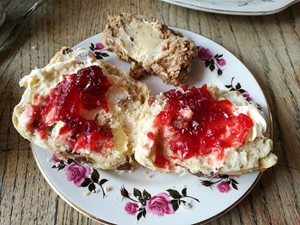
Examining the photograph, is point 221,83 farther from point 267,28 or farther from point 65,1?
point 65,1

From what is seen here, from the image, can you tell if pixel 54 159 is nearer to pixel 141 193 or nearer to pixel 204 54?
pixel 141 193

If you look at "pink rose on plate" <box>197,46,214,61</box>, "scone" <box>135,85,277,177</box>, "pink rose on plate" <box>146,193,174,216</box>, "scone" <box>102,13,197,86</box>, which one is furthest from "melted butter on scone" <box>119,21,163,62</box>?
"pink rose on plate" <box>146,193,174,216</box>

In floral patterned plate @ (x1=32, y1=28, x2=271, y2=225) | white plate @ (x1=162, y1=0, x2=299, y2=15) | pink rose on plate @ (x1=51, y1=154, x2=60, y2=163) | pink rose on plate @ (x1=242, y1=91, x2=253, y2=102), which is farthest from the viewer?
white plate @ (x1=162, y1=0, x2=299, y2=15)

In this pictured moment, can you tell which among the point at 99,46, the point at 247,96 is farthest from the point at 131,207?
the point at 99,46

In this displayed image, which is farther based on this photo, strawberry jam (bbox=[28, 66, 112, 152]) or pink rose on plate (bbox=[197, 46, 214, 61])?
pink rose on plate (bbox=[197, 46, 214, 61])

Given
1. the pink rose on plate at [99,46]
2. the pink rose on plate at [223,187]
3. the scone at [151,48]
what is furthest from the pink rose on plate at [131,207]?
the pink rose on plate at [99,46]

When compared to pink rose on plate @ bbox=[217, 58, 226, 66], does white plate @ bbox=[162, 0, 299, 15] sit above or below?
above

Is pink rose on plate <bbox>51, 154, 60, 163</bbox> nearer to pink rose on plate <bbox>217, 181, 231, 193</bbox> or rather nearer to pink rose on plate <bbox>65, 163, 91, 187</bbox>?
pink rose on plate <bbox>65, 163, 91, 187</bbox>
